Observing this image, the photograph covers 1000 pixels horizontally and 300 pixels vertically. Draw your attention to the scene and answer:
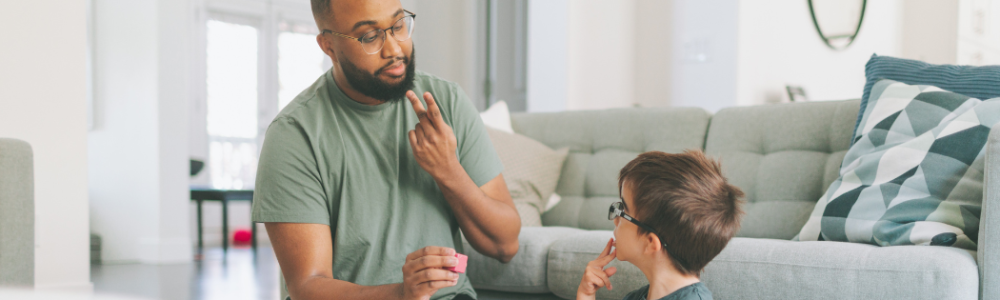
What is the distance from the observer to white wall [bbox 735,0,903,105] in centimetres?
330

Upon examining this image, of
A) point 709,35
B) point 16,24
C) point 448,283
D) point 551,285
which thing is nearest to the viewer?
point 448,283

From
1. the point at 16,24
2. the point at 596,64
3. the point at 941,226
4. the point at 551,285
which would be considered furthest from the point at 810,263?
the point at 16,24

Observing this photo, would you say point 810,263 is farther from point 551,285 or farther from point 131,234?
point 131,234

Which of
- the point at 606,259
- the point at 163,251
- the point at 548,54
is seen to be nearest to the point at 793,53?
the point at 548,54

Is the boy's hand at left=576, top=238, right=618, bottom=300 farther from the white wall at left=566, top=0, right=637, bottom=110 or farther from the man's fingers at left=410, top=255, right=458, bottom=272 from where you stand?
the white wall at left=566, top=0, right=637, bottom=110

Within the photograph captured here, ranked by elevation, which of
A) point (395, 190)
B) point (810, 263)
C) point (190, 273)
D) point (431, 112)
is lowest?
point (190, 273)

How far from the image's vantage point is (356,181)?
1.28 meters

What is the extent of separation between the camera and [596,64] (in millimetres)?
3748

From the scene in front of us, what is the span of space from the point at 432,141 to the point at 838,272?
0.76m

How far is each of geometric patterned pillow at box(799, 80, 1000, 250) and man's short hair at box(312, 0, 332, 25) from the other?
117cm

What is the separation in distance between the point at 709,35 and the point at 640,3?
1.77 feet

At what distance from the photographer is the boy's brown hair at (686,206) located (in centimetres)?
115

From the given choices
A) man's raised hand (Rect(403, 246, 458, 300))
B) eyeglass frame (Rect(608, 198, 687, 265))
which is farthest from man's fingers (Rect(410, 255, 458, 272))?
eyeglass frame (Rect(608, 198, 687, 265))

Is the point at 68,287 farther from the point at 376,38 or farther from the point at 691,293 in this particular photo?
the point at 691,293
